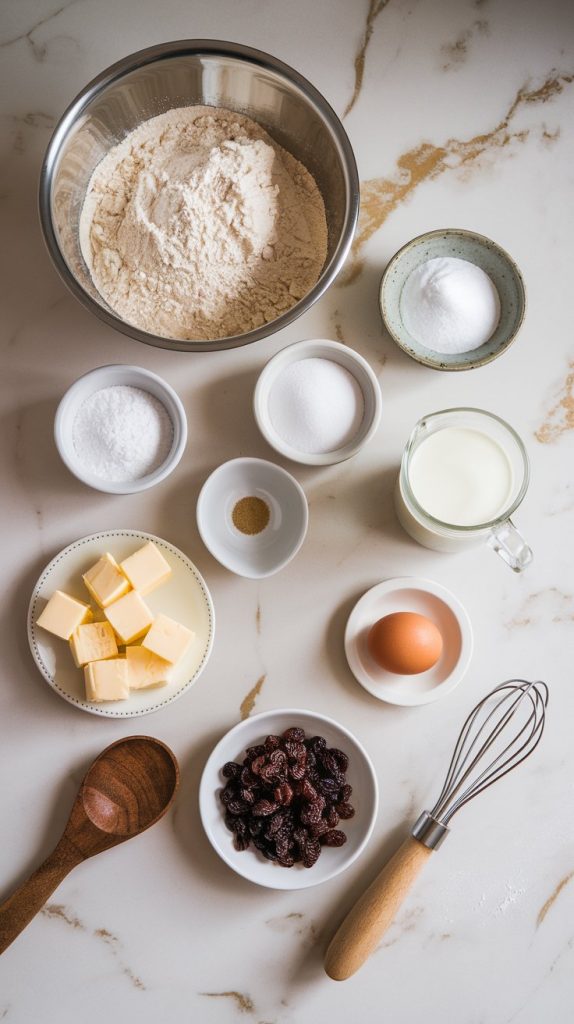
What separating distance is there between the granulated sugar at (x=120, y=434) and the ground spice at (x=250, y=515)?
0.19 meters

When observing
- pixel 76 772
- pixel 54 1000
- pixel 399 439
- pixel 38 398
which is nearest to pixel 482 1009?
pixel 54 1000

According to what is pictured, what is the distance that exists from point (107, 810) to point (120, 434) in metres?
0.75

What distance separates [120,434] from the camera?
142cm

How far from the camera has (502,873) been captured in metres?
1.57

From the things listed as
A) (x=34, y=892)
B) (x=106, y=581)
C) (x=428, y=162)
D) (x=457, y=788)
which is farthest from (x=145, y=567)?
(x=428, y=162)

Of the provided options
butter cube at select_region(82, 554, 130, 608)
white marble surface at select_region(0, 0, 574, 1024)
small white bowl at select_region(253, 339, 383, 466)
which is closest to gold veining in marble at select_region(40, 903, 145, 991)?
white marble surface at select_region(0, 0, 574, 1024)

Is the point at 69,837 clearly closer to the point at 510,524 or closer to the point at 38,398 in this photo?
the point at 38,398

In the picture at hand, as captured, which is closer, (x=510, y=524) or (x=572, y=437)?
Result: (x=510, y=524)

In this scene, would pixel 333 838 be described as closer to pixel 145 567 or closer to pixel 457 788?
pixel 457 788

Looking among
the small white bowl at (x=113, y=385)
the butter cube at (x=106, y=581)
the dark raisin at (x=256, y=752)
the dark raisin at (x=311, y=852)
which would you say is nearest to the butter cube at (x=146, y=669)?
the butter cube at (x=106, y=581)

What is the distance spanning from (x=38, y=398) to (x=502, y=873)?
4.59ft

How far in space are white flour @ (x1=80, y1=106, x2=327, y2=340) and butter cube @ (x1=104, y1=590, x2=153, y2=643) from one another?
52 centimetres

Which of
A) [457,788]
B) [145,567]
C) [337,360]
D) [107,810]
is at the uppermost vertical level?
[337,360]

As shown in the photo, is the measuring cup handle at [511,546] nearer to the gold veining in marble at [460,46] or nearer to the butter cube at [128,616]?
the butter cube at [128,616]
